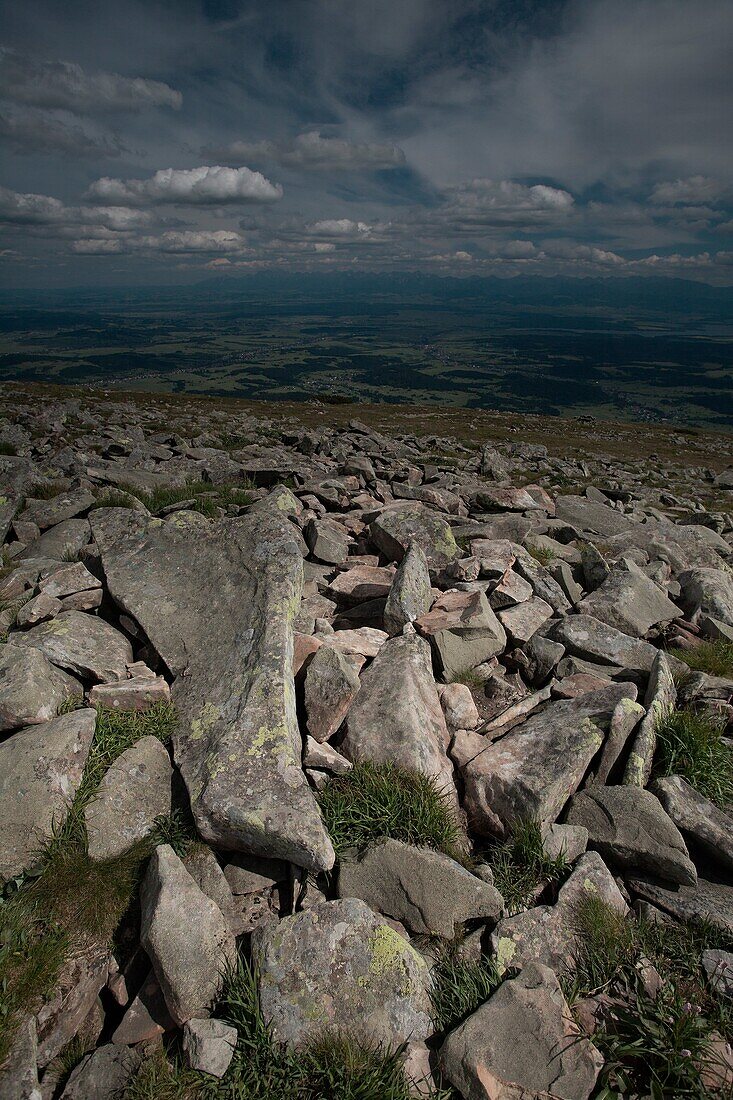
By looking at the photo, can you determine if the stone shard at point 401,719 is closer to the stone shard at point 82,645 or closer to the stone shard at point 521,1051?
the stone shard at point 521,1051

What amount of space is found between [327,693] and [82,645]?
366 cm

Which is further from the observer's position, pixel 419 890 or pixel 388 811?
pixel 388 811

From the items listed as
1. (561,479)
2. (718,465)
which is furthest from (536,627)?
(718,465)

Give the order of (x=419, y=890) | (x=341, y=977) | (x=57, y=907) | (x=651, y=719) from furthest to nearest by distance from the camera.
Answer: (x=651, y=719), (x=419, y=890), (x=57, y=907), (x=341, y=977)

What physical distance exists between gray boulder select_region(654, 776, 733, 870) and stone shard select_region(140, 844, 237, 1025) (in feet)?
16.8

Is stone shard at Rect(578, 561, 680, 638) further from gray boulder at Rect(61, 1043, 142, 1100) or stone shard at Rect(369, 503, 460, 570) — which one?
gray boulder at Rect(61, 1043, 142, 1100)

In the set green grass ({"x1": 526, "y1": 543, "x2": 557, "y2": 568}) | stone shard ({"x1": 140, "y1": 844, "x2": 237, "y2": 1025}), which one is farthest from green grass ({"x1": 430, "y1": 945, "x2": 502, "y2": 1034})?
green grass ({"x1": 526, "y1": 543, "x2": 557, "y2": 568})

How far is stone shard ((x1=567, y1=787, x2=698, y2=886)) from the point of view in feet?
19.2

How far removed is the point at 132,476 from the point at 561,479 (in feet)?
117

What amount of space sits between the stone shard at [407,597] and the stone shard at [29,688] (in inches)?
198

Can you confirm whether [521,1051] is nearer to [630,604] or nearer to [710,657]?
[710,657]

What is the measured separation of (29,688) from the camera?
6.62 metres

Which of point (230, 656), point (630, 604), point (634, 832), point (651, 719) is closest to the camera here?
point (634, 832)

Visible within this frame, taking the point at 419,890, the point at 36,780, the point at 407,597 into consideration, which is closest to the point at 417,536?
the point at 407,597
